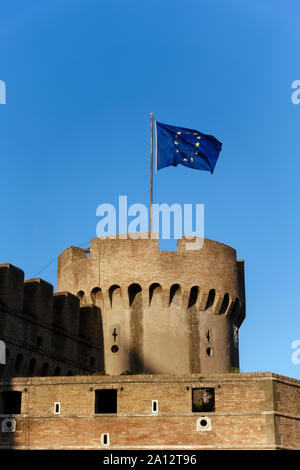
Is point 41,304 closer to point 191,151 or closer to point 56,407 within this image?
point 56,407

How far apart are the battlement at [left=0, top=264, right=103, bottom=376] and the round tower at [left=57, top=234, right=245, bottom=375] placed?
1.02 metres

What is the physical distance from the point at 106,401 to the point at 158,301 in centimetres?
918

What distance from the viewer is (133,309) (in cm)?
5419

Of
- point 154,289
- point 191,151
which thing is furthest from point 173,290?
point 191,151

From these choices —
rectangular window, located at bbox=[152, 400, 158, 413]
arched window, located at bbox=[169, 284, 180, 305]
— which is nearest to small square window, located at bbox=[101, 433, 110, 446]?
rectangular window, located at bbox=[152, 400, 158, 413]

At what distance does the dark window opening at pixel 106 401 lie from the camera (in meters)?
45.4

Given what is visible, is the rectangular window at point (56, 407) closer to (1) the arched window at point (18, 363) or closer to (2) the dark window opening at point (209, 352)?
(1) the arched window at point (18, 363)

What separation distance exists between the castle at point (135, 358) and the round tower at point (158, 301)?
64mm

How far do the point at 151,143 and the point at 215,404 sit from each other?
67.6ft

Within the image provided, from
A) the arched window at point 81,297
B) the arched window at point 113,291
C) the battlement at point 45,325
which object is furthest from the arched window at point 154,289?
the arched window at point 81,297

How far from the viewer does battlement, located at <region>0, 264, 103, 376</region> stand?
47.8 meters
